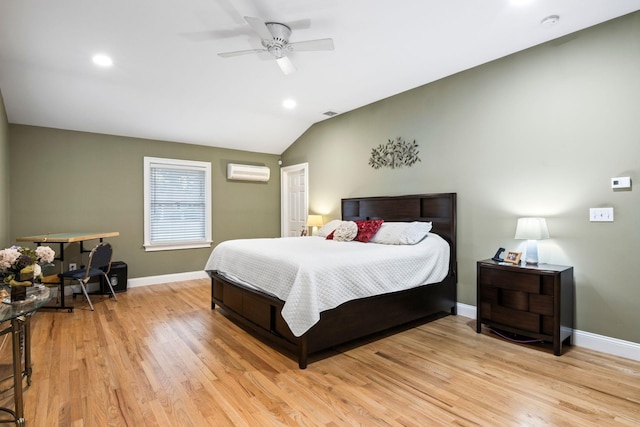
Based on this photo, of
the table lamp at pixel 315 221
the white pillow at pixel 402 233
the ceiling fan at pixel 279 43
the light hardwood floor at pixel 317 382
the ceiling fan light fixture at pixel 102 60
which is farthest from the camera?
the table lamp at pixel 315 221

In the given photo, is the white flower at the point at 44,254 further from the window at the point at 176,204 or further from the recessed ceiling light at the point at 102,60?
the window at the point at 176,204

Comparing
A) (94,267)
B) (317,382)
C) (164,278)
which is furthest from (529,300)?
(164,278)

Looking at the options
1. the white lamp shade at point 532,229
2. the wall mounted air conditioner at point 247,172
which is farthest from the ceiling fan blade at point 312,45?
the wall mounted air conditioner at point 247,172

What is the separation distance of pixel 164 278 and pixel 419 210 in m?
4.13

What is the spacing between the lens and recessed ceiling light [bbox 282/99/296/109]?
4609mm

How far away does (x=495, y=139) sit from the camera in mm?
3426

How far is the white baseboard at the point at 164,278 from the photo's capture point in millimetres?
5104

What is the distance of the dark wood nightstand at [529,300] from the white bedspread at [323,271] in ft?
1.77

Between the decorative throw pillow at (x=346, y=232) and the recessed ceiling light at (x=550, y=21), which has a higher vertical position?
the recessed ceiling light at (x=550, y=21)

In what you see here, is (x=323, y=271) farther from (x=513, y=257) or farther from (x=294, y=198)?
(x=294, y=198)

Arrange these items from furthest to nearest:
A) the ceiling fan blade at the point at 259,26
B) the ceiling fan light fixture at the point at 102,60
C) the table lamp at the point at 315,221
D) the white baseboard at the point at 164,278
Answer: the table lamp at the point at 315,221 < the white baseboard at the point at 164,278 < the ceiling fan light fixture at the point at 102,60 < the ceiling fan blade at the point at 259,26

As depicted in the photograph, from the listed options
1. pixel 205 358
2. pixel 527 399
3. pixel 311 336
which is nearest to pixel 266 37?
pixel 311 336

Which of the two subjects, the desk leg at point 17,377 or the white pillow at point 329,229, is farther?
the white pillow at point 329,229

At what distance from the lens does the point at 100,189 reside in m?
4.88
